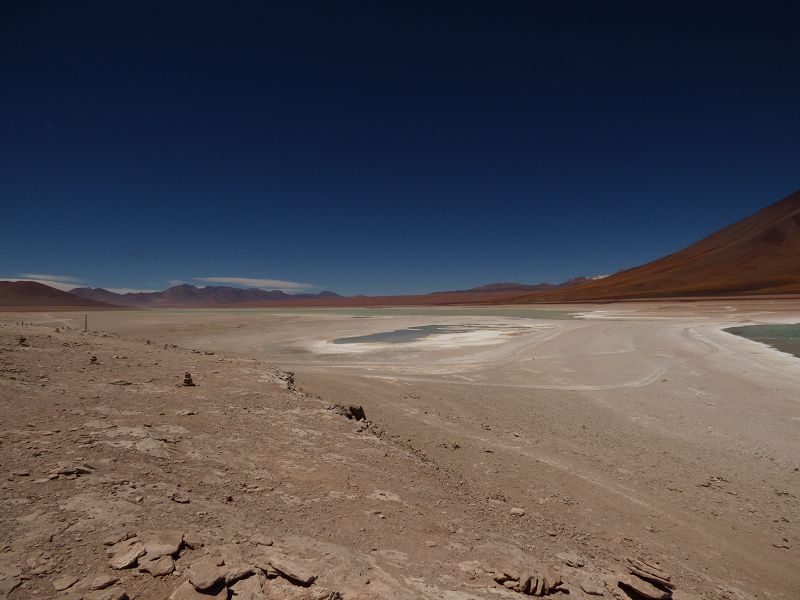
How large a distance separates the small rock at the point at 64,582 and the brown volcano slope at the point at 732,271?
10868 cm

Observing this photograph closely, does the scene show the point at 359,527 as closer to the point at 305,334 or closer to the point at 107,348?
the point at 107,348

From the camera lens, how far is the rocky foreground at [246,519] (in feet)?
8.99

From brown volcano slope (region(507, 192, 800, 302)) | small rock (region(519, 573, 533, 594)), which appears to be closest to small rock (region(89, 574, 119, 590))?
small rock (region(519, 573, 533, 594))

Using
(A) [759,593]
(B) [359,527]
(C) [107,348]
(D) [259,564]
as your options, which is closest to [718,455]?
(A) [759,593]

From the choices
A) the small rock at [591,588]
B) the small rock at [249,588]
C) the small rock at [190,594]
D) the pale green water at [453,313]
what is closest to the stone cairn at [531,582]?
the small rock at [591,588]

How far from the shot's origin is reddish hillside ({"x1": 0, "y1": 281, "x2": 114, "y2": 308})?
14500 centimetres

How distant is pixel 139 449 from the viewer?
461 cm

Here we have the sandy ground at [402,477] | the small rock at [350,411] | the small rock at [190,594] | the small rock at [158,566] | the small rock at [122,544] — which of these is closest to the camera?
the small rock at [190,594]

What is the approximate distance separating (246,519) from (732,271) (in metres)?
143

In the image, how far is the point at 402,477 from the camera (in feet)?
16.9

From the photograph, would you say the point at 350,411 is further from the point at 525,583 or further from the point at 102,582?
the point at 102,582

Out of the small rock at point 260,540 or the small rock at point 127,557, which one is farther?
the small rock at point 260,540

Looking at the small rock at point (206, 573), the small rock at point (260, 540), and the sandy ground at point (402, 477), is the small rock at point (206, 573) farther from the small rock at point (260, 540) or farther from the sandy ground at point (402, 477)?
the small rock at point (260, 540)

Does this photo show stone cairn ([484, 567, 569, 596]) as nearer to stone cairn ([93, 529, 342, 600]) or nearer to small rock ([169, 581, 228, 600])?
stone cairn ([93, 529, 342, 600])
